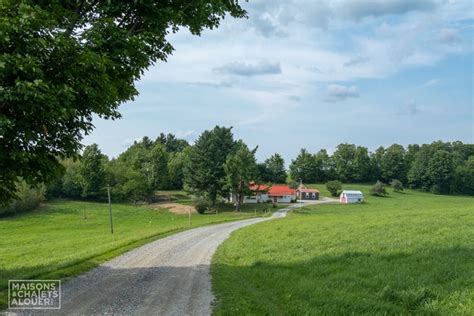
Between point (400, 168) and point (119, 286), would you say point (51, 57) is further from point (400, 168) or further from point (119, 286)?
point (400, 168)

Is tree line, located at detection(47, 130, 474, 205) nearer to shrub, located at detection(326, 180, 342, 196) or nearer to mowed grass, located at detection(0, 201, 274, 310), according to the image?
mowed grass, located at detection(0, 201, 274, 310)

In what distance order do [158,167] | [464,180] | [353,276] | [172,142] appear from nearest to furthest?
[353,276] < [158,167] < [464,180] < [172,142]

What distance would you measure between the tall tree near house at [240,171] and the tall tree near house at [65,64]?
2486 inches

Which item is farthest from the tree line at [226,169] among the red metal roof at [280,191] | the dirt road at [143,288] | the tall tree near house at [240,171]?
the dirt road at [143,288]

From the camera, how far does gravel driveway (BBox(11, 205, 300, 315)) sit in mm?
9258

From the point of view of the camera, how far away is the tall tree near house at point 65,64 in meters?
7.36

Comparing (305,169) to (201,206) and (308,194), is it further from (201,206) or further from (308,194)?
(201,206)

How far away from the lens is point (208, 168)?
3049 inches

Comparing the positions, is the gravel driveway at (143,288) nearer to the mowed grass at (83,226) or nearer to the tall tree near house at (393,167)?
the mowed grass at (83,226)

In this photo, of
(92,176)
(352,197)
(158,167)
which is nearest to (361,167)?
(352,197)

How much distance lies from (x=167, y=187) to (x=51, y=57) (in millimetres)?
103133

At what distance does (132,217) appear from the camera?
64688 mm

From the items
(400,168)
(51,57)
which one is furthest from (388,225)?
(400,168)

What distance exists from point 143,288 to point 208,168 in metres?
66.1
